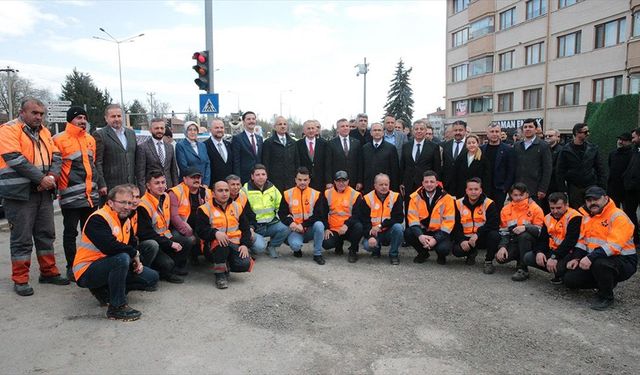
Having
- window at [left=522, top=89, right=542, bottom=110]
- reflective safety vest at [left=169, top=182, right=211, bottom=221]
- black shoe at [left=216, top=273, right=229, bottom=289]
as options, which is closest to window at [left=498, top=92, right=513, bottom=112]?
window at [left=522, top=89, right=542, bottom=110]

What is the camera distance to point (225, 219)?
19.4 ft

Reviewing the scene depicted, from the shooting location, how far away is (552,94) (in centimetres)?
2934

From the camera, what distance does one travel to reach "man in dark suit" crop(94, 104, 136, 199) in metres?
6.23

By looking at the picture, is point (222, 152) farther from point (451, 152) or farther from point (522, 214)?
point (522, 214)

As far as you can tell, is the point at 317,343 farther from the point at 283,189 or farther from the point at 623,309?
the point at 283,189

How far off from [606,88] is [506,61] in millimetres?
9529

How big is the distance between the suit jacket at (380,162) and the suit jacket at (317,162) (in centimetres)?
71

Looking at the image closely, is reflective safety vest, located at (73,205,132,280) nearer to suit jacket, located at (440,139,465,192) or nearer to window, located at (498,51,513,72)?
suit jacket, located at (440,139,465,192)

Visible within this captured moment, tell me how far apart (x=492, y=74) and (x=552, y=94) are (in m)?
6.73

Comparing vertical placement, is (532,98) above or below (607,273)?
above

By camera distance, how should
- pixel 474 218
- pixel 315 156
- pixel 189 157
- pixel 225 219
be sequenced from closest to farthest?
1. pixel 225 219
2. pixel 474 218
3. pixel 189 157
4. pixel 315 156

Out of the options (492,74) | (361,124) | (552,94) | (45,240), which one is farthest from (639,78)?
(45,240)

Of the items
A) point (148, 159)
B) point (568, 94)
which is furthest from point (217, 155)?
point (568, 94)

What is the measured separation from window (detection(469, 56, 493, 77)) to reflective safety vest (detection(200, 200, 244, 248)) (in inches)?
1360
